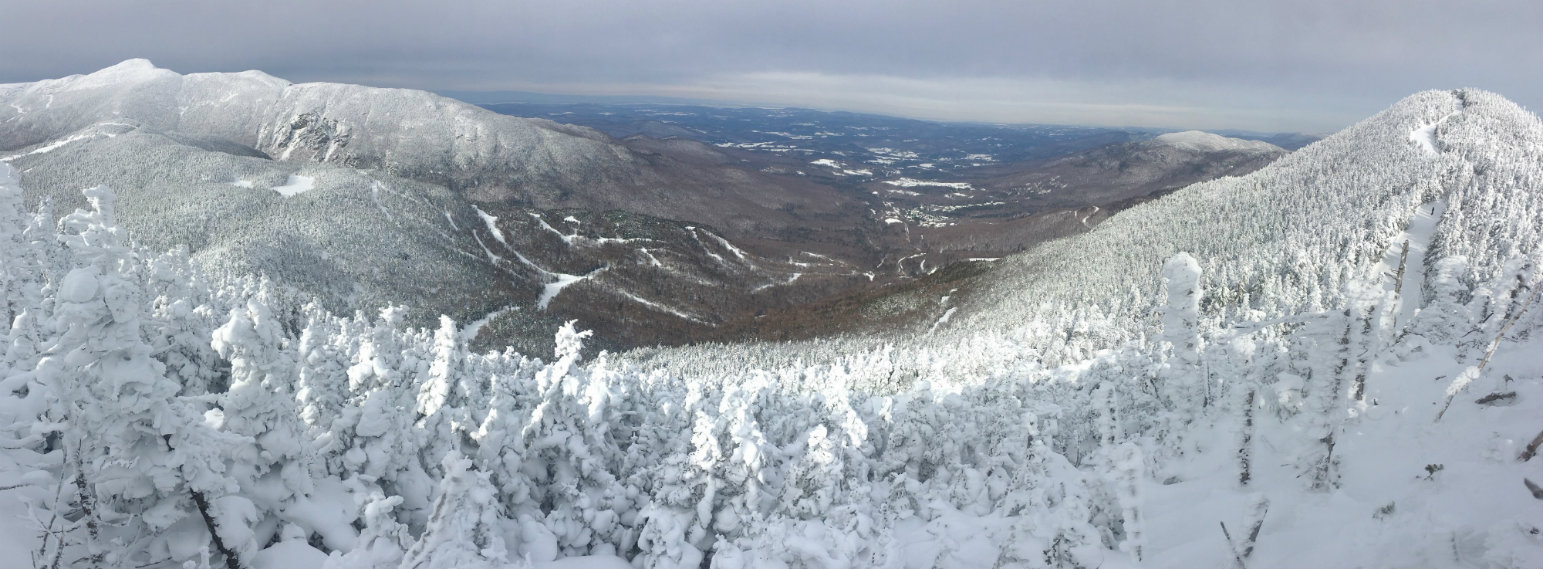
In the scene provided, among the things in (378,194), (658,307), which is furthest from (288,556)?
(378,194)

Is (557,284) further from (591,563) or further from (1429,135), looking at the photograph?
(1429,135)

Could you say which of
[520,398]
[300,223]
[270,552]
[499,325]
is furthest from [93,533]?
[300,223]

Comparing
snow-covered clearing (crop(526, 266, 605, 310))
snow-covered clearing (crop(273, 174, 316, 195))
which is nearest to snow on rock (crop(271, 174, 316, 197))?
snow-covered clearing (crop(273, 174, 316, 195))

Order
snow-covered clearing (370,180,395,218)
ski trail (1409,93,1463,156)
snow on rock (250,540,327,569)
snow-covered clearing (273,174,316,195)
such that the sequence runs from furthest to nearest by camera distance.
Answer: snow-covered clearing (273,174,316,195), snow-covered clearing (370,180,395,218), ski trail (1409,93,1463,156), snow on rock (250,540,327,569)

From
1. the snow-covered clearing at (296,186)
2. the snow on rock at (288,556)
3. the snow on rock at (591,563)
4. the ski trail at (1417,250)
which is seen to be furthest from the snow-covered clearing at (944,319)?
the snow-covered clearing at (296,186)

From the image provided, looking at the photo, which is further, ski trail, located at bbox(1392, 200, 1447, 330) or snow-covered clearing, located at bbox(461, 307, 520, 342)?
snow-covered clearing, located at bbox(461, 307, 520, 342)

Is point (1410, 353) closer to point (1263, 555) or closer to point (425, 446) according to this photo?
point (1263, 555)

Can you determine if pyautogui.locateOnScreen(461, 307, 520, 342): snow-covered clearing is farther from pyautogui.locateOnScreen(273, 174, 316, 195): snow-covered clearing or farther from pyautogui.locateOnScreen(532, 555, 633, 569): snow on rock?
pyautogui.locateOnScreen(532, 555, 633, 569): snow on rock

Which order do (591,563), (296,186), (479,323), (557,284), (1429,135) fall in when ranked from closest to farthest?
(591,563), (479,323), (1429,135), (557,284), (296,186)
